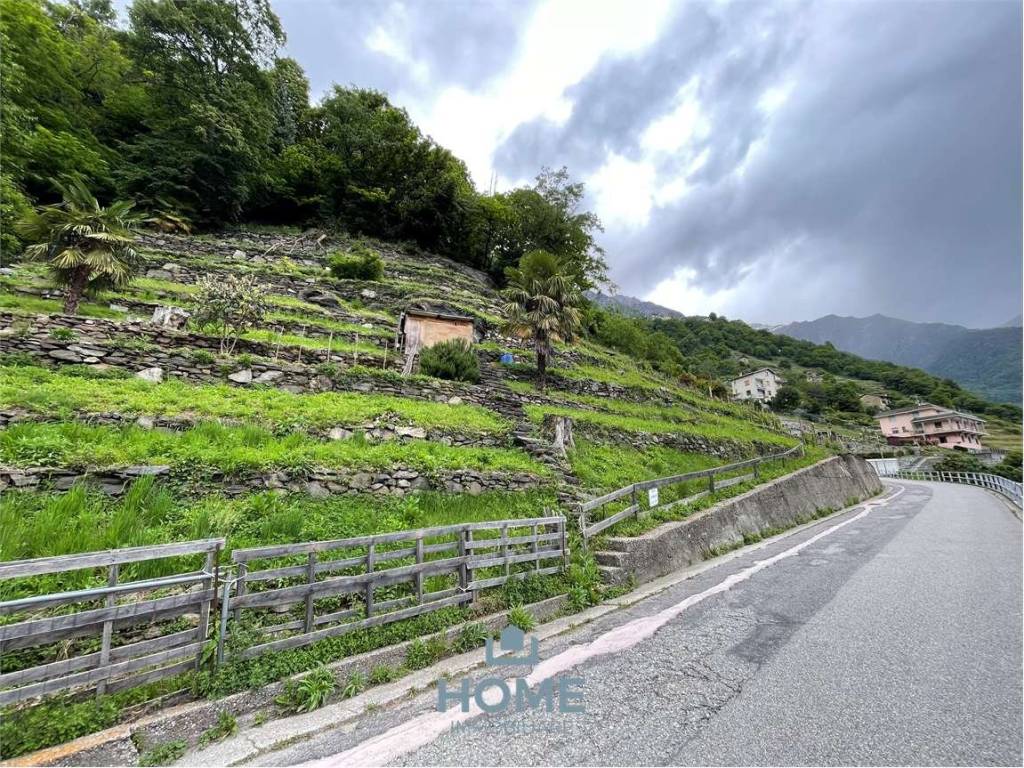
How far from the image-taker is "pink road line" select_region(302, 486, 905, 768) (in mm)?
3365

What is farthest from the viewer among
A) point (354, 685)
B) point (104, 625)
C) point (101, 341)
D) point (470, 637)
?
point (101, 341)

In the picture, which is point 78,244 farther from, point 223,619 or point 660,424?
point 660,424

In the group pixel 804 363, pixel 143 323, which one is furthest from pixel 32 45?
pixel 804 363

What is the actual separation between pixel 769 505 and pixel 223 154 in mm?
40675

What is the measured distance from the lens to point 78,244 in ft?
43.1

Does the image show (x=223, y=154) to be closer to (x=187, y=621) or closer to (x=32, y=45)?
(x=32, y=45)

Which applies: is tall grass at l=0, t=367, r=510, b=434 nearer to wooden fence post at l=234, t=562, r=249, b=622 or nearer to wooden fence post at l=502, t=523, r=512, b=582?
wooden fence post at l=502, t=523, r=512, b=582

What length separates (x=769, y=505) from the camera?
48.0 ft

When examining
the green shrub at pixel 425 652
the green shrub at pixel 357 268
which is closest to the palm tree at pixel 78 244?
the green shrub at pixel 357 268

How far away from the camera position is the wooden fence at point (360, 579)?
175 inches

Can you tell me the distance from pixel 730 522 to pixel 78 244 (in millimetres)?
21982

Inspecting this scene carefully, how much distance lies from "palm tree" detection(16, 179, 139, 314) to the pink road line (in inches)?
627

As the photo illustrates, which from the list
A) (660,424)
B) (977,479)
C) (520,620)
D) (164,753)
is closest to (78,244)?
(164,753)

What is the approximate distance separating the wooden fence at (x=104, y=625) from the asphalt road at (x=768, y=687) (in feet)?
4.75
